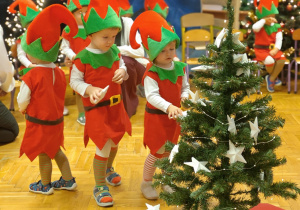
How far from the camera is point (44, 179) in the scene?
2.91 m

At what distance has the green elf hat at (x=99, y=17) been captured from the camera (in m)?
2.48

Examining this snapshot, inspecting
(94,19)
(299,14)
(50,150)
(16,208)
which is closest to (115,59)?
(94,19)

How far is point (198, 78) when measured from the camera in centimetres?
195

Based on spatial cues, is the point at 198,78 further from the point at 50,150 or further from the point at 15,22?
the point at 15,22

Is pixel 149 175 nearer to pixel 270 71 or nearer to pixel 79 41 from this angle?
pixel 79 41

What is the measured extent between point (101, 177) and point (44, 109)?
1.92 feet

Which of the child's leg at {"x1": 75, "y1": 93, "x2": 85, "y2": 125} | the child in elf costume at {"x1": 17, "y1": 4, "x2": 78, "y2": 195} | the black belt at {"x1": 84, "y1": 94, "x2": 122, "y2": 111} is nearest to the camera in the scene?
the child in elf costume at {"x1": 17, "y1": 4, "x2": 78, "y2": 195}

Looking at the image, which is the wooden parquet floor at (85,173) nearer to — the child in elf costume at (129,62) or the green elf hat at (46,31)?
the child in elf costume at (129,62)

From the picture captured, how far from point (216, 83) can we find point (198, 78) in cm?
15

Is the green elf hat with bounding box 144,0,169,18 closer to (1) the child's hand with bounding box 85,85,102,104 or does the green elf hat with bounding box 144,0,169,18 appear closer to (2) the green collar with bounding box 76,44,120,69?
(2) the green collar with bounding box 76,44,120,69

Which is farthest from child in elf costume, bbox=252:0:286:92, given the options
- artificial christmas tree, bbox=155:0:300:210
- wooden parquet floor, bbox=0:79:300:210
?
artificial christmas tree, bbox=155:0:300:210

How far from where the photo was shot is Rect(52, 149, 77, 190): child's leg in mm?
2904

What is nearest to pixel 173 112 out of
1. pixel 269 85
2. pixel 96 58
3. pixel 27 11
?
pixel 96 58

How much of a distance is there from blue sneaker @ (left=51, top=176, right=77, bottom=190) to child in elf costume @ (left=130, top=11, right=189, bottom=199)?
550 mm
